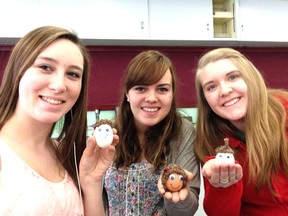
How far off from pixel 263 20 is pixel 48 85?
94.7 inches

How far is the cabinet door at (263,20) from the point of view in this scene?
263 cm

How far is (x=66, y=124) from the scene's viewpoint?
1.07 m

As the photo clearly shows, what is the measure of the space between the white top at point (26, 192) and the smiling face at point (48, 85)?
0.45 ft

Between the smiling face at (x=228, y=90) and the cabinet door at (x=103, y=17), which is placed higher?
the cabinet door at (x=103, y=17)

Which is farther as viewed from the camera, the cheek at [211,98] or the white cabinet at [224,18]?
the white cabinet at [224,18]

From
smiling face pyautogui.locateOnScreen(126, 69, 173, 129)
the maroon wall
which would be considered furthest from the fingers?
the maroon wall

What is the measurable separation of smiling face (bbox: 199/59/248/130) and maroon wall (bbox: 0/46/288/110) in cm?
136

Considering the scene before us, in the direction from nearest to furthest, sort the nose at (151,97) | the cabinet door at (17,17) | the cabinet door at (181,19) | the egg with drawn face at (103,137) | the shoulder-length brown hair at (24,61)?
the shoulder-length brown hair at (24,61), the egg with drawn face at (103,137), the nose at (151,97), the cabinet door at (17,17), the cabinet door at (181,19)

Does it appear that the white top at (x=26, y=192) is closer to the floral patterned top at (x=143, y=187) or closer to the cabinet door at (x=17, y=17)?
the floral patterned top at (x=143, y=187)

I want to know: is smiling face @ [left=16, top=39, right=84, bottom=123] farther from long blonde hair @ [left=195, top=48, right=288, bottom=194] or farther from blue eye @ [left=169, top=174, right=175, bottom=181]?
long blonde hair @ [left=195, top=48, right=288, bottom=194]

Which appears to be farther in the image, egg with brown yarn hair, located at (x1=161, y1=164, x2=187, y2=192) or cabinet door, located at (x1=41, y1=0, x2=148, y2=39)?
cabinet door, located at (x1=41, y1=0, x2=148, y2=39)

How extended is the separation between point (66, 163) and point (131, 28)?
1.66 meters

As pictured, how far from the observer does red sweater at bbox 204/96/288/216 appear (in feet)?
3.41

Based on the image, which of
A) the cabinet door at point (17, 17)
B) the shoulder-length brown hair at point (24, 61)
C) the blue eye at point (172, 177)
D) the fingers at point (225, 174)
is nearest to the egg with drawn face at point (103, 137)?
the shoulder-length brown hair at point (24, 61)
